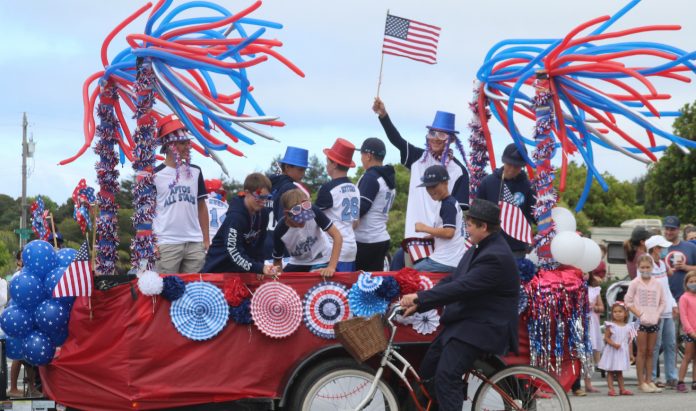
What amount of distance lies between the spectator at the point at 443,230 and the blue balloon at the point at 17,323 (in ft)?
10.4

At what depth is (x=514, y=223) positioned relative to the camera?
27.4 feet

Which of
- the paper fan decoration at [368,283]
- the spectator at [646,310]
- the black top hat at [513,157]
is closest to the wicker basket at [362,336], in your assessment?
the paper fan decoration at [368,283]

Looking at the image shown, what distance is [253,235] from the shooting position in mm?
7852

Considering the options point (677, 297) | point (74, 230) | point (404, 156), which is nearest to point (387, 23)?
point (404, 156)

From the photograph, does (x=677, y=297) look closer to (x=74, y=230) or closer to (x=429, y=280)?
(x=429, y=280)

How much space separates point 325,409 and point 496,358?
4.41 ft

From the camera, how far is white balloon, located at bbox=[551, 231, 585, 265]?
7.96 meters

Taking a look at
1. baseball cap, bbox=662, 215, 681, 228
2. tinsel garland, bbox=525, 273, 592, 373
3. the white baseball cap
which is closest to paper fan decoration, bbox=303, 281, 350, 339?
tinsel garland, bbox=525, 273, 592, 373

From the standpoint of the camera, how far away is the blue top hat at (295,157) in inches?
364

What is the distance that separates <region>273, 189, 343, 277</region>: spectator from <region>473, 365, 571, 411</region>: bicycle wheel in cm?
153

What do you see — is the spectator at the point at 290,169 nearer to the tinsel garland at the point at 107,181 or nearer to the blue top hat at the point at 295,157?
the blue top hat at the point at 295,157

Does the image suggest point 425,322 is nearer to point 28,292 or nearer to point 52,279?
point 52,279

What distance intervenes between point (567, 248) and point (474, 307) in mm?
1382

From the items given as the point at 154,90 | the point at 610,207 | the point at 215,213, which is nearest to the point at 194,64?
the point at 154,90
